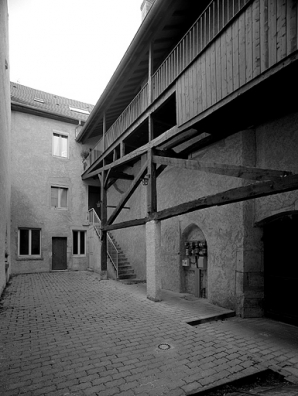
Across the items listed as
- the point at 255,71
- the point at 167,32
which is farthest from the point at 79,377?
the point at 167,32

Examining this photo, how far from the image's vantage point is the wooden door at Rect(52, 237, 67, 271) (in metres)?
17.2

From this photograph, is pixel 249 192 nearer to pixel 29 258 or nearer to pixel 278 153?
pixel 278 153

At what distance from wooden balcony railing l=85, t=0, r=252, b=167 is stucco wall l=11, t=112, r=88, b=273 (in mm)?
9390

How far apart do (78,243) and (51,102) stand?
1106 centimetres

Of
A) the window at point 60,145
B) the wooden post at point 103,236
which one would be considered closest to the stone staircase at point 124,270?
the wooden post at point 103,236

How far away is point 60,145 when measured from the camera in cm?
1839

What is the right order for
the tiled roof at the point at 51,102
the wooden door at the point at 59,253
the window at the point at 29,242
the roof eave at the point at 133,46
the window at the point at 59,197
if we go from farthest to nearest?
the tiled roof at the point at 51,102 < the window at the point at 59,197 < the wooden door at the point at 59,253 < the window at the point at 29,242 < the roof eave at the point at 133,46

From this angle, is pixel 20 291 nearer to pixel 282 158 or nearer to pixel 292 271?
pixel 292 271

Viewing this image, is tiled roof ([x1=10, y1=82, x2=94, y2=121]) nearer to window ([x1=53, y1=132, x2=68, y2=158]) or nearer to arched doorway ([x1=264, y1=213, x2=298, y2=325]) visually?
window ([x1=53, y1=132, x2=68, y2=158])

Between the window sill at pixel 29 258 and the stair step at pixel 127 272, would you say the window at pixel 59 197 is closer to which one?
the window sill at pixel 29 258

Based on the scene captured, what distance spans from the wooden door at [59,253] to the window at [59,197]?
219 centimetres

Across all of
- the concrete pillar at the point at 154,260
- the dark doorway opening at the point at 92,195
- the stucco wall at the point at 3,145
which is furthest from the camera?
the dark doorway opening at the point at 92,195

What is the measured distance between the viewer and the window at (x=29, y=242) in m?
16.3

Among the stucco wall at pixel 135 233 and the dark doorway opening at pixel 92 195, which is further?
the dark doorway opening at pixel 92 195
